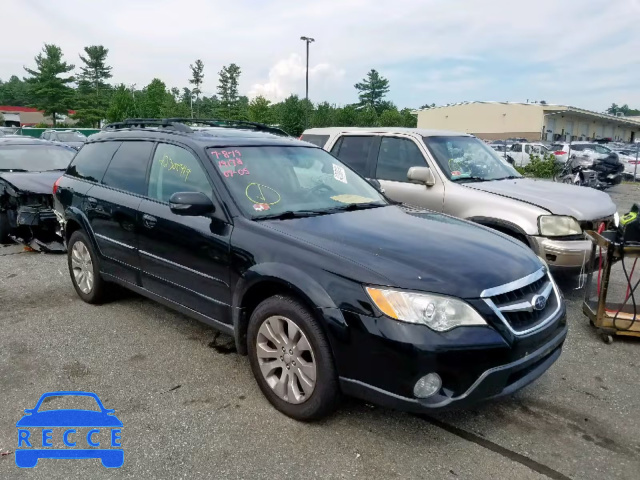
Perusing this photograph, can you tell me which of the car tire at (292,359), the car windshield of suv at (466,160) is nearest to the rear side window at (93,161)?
the car tire at (292,359)

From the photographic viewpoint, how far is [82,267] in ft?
16.7

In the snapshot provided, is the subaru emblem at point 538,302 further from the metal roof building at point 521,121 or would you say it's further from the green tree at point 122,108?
the metal roof building at point 521,121

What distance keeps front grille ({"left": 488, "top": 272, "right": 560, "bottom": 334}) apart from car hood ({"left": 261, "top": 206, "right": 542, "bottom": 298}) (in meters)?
0.08

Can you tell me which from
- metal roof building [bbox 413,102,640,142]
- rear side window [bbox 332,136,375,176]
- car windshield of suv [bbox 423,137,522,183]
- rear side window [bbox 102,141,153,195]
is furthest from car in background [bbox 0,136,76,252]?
metal roof building [bbox 413,102,640,142]

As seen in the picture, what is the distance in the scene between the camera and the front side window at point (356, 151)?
675 centimetres

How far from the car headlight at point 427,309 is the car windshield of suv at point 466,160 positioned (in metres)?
Answer: 3.49

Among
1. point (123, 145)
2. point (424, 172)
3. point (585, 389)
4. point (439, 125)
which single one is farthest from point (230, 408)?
point (439, 125)

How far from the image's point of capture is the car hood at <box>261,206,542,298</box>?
2748 mm

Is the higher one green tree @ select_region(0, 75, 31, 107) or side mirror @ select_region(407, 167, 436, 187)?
green tree @ select_region(0, 75, 31, 107)

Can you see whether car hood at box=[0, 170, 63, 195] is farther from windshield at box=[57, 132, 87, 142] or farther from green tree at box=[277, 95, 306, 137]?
green tree at box=[277, 95, 306, 137]

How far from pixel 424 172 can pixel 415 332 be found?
3.47 meters

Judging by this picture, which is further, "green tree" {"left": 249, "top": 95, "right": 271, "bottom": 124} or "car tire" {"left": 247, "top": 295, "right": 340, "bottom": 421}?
"green tree" {"left": 249, "top": 95, "right": 271, "bottom": 124}

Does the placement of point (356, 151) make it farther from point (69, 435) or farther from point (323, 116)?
point (323, 116)

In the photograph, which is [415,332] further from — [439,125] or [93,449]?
[439,125]
